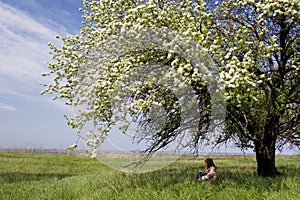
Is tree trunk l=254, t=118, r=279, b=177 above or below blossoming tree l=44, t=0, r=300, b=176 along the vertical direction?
below

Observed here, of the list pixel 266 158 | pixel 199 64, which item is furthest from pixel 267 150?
pixel 199 64

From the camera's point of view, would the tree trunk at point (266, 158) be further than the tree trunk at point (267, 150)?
Yes

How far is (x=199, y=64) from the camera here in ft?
30.0

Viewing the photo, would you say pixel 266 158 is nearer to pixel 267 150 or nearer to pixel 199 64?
pixel 267 150

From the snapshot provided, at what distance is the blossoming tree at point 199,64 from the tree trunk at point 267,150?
0.04 metres

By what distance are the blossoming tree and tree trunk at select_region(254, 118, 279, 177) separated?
0.04m

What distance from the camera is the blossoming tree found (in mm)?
9398

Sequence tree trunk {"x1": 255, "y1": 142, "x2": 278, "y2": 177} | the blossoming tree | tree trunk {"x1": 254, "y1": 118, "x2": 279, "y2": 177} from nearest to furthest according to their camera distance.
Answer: the blossoming tree
tree trunk {"x1": 254, "y1": 118, "x2": 279, "y2": 177}
tree trunk {"x1": 255, "y1": 142, "x2": 278, "y2": 177}

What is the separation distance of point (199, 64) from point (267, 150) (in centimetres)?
556

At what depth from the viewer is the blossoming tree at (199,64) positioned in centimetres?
940

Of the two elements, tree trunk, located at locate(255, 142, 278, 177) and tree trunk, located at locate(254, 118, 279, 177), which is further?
tree trunk, located at locate(255, 142, 278, 177)

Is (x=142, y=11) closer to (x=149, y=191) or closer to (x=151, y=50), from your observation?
(x=151, y=50)

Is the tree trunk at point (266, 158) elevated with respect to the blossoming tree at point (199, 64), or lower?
lower

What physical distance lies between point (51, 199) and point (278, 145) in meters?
9.96
